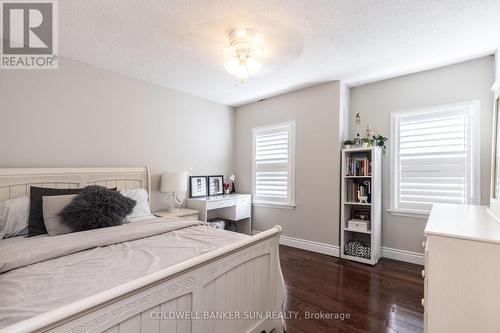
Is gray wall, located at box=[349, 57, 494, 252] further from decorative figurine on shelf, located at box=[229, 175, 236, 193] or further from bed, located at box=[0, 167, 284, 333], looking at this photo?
bed, located at box=[0, 167, 284, 333]

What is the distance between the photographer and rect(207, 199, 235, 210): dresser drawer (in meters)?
3.53

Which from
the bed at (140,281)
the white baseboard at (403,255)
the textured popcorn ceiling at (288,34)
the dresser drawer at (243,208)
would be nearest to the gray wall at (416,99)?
the white baseboard at (403,255)

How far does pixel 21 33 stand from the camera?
7.19 ft

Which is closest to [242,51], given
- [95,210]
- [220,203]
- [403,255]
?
[95,210]

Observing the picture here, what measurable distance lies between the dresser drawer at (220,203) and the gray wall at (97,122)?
0.67m

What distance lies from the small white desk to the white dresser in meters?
2.67

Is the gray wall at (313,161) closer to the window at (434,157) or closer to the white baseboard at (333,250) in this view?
the white baseboard at (333,250)

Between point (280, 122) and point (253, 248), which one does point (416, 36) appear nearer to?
point (280, 122)

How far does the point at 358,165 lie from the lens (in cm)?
323

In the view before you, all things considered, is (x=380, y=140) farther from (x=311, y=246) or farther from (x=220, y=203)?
(x=220, y=203)

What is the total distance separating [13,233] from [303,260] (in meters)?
3.01

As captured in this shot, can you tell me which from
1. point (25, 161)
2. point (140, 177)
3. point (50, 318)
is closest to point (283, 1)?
point (50, 318)

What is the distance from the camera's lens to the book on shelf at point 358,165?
3.13 m

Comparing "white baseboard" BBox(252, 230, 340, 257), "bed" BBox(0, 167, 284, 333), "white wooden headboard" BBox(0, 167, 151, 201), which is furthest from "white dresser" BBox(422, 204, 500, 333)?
"white wooden headboard" BBox(0, 167, 151, 201)
